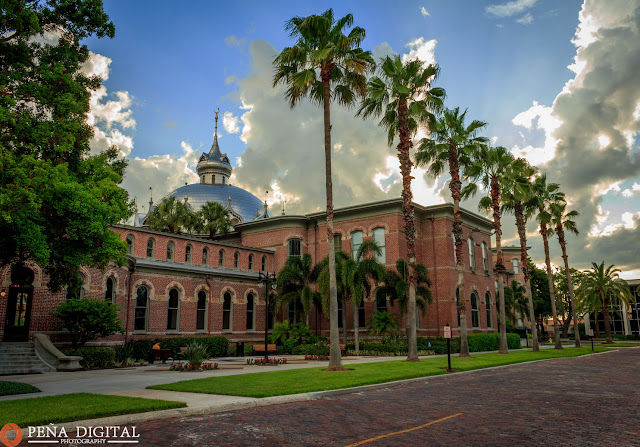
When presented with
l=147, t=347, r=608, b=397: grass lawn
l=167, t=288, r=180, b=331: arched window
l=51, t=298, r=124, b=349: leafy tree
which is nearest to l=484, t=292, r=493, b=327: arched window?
l=147, t=347, r=608, b=397: grass lawn

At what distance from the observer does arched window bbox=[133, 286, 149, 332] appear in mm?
30000

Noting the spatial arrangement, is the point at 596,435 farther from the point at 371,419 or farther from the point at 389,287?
the point at 389,287

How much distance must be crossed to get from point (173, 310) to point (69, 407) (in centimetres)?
2291

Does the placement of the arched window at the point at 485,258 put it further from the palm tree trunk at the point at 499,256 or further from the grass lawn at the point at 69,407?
the grass lawn at the point at 69,407

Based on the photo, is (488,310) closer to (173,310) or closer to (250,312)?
(250,312)

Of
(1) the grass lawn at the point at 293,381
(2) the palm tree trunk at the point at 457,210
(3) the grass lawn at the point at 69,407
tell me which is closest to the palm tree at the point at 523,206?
(2) the palm tree trunk at the point at 457,210

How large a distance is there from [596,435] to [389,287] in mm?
24902

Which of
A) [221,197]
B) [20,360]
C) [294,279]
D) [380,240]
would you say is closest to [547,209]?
[380,240]

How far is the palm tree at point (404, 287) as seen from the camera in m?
31.2

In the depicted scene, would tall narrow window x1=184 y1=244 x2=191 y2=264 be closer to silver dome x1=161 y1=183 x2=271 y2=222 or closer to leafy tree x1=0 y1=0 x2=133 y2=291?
leafy tree x1=0 y1=0 x2=133 y2=291

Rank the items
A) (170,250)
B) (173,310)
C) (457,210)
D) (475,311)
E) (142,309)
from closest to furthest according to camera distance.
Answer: (457,210), (142,309), (173,310), (170,250), (475,311)

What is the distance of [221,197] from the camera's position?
77.9m

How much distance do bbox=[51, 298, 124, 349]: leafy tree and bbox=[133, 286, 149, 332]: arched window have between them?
6.29 metres

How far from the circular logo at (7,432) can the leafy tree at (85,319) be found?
15.4 m
